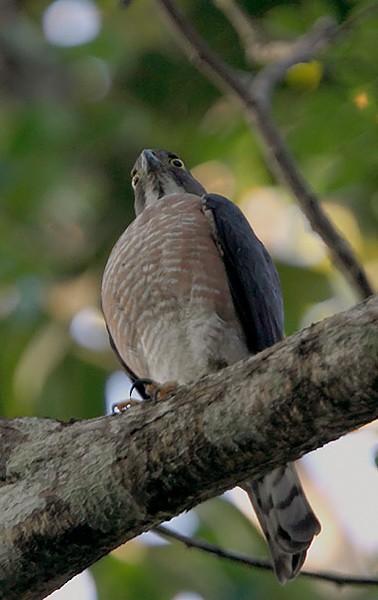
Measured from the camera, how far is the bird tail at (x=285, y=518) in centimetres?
468

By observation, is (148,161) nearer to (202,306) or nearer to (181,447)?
(202,306)

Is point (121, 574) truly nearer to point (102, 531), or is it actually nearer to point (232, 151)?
point (232, 151)

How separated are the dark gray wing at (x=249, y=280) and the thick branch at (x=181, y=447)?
1.56 m

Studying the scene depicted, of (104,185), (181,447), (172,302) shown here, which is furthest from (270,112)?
(104,185)

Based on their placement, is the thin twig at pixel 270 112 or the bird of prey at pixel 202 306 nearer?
the thin twig at pixel 270 112

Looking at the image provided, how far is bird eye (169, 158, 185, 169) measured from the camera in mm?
6723

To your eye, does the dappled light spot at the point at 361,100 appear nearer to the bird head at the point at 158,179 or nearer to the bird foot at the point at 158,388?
the bird foot at the point at 158,388

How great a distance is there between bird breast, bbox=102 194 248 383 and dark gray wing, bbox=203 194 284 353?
0.04 metres

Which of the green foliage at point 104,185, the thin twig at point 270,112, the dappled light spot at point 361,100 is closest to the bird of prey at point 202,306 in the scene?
the green foliage at point 104,185

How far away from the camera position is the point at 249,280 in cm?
528

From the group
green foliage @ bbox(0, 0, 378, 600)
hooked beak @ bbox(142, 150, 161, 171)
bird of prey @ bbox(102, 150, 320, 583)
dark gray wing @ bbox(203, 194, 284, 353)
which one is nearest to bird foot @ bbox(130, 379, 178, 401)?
bird of prey @ bbox(102, 150, 320, 583)

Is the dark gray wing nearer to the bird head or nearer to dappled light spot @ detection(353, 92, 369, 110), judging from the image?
dappled light spot @ detection(353, 92, 369, 110)

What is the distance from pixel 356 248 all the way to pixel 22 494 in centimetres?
423

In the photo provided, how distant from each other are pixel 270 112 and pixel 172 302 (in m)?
0.99
